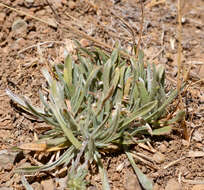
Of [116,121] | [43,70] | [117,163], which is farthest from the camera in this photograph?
[43,70]

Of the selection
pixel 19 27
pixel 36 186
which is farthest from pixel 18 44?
pixel 36 186

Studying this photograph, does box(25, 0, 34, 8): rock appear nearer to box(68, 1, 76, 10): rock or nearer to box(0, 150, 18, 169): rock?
box(68, 1, 76, 10): rock

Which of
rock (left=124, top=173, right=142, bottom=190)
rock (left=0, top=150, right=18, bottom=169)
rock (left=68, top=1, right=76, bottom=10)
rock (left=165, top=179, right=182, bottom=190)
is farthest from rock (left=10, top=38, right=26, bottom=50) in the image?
rock (left=165, top=179, right=182, bottom=190)

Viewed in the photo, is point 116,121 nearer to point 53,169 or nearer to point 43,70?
point 53,169

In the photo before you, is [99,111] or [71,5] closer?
[99,111]

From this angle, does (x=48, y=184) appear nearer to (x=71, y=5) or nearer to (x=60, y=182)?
(x=60, y=182)

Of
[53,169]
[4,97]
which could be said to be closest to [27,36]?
[4,97]
